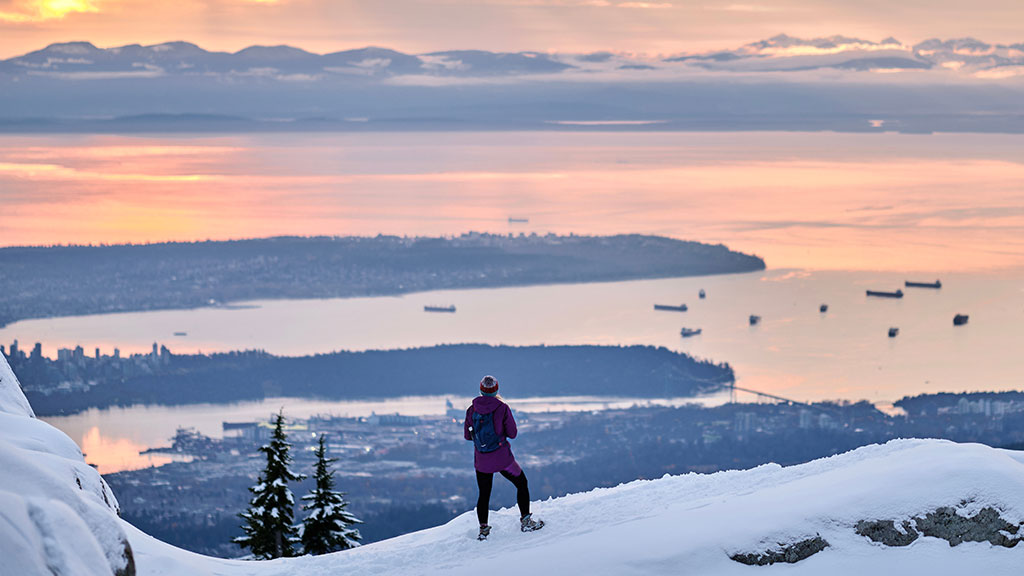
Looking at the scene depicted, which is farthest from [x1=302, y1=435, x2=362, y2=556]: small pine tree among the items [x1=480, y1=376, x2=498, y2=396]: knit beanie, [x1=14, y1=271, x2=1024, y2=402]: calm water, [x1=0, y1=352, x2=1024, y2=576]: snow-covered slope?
[x1=14, y1=271, x2=1024, y2=402]: calm water

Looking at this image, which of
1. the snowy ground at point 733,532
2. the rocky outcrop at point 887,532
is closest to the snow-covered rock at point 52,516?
the snowy ground at point 733,532

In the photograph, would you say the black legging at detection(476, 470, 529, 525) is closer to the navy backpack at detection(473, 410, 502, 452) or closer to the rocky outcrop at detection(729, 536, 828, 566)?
the navy backpack at detection(473, 410, 502, 452)

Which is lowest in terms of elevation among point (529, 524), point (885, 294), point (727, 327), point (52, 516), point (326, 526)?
point (727, 327)

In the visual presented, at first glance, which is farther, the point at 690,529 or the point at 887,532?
the point at 690,529

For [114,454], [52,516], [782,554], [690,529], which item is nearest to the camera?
[52,516]

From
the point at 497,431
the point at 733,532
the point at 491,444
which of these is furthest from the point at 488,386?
the point at 733,532

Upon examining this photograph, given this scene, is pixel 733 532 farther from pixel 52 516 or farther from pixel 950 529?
pixel 52 516

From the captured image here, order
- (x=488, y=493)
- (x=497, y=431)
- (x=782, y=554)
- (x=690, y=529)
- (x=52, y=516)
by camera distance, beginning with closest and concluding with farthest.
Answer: (x=52, y=516)
(x=782, y=554)
(x=690, y=529)
(x=497, y=431)
(x=488, y=493)

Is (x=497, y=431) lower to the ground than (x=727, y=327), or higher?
higher
